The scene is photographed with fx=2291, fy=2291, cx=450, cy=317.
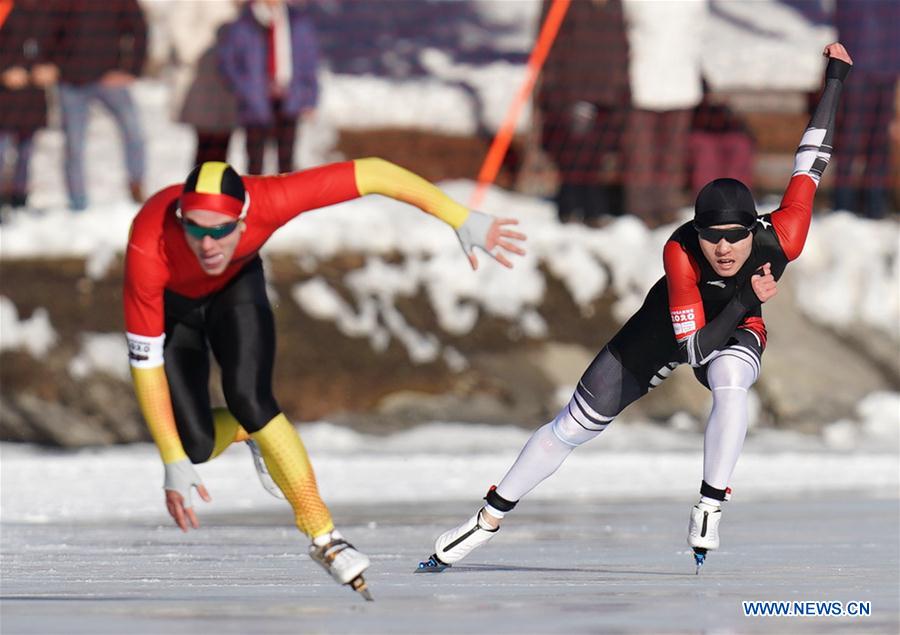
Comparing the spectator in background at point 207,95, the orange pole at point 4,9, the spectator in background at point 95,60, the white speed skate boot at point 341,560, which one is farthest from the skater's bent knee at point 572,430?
the orange pole at point 4,9

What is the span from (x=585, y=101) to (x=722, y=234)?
5.80 metres

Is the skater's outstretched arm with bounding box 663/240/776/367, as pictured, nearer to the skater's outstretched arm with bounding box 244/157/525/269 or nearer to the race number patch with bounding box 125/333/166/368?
the skater's outstretched arm with bounding box 244/157/525/269

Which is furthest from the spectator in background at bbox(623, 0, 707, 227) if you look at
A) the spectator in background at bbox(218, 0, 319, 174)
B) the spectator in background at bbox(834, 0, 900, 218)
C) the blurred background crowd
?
the spectator in background at bbox(218, 0, 319, 174)

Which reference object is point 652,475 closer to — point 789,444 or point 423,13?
point 789,444

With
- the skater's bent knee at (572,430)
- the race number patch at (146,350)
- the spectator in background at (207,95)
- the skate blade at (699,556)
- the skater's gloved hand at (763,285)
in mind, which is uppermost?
the skater's gloved hand at (763,285)

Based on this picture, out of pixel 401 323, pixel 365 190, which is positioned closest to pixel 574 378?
pixel 401 323

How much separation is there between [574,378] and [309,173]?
6147 mm

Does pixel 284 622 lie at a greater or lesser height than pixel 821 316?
greater

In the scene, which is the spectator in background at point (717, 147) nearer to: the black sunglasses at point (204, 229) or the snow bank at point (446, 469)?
the snow bank at point (446, 469)

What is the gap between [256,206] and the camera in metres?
7.39

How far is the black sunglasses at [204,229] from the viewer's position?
284 inches

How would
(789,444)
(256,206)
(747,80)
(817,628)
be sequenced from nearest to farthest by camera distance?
1. (817,628)
2. (256,206)
3. (789,444)
4. (747,80)

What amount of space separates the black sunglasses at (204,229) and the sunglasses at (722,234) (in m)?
1.60

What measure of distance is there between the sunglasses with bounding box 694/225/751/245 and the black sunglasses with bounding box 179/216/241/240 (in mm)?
1604
